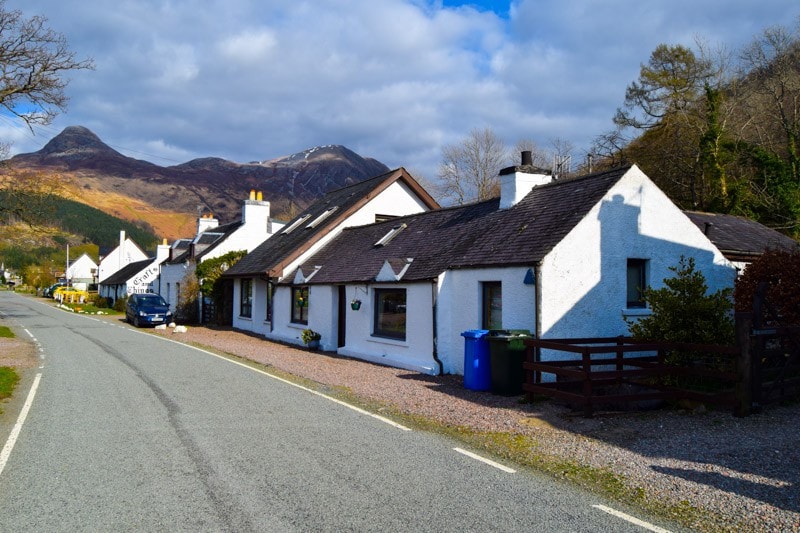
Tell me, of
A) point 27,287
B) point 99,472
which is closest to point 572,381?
point 99,472

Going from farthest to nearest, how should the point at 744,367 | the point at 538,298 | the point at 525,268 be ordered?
1. the point at 525,268
2. the point at 538,298
3. the point at 744,367

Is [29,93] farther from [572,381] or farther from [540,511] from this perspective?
[540,511]

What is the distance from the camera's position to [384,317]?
1670 cm

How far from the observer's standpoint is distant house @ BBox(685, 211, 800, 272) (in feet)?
52.6

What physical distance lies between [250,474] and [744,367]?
278 inches

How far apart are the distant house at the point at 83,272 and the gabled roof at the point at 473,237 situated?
8678cm

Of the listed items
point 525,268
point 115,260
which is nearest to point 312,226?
point 525,268

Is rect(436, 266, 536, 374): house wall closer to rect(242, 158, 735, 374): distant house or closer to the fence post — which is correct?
rect(242, 158, 735, 374): distant house

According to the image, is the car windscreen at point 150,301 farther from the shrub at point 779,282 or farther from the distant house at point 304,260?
the shrub at point 779,282

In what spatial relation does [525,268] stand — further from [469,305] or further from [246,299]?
[246,299]

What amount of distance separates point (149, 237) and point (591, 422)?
150677mm

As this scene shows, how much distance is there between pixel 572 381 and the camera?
1062 centimetres

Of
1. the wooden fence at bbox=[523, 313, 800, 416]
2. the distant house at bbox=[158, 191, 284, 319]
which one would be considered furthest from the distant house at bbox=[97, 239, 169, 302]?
the wooden fence at bbox=[523, 313, 800, 416]

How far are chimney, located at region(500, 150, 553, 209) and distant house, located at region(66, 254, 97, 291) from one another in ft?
302
